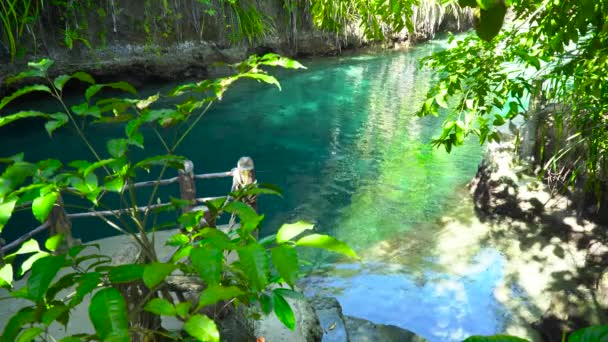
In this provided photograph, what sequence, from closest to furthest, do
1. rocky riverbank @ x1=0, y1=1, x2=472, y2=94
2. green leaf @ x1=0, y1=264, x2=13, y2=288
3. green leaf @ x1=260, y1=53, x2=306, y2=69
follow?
green leaf @ x1=0, y1=264, x2=13, y2=288, green leaf @ x1=260, y1=53, x2=306, y2=69, rocky riverbank @ x1=0, y1=1, x2=472, y2=94

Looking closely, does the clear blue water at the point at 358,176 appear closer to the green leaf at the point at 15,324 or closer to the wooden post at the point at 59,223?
the wooden post at the point at 59,223

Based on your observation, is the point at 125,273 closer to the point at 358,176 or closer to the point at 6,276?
the point at 6,276

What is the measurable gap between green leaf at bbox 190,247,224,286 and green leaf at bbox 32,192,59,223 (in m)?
0.35

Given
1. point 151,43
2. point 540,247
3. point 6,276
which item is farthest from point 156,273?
point 151,43

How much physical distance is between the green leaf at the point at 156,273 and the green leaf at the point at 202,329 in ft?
0.33

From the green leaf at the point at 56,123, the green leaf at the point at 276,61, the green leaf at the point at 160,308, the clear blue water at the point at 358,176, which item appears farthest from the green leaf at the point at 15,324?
the clear blue water at the point at 358,176

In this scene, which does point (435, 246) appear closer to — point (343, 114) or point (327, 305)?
point (327, 305)

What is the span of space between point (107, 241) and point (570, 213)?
4.20 m

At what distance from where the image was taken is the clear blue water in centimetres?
396

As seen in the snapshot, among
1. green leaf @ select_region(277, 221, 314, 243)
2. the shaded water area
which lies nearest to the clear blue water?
the shaded water area

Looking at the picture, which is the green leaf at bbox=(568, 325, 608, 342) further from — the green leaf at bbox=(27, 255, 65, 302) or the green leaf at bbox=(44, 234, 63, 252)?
the green leaf at bbox=(44, 234, 63, 252)

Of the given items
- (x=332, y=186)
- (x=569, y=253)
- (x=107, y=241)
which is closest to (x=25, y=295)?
(x=107, y=241)

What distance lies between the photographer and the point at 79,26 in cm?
905

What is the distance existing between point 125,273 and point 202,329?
18 cm
